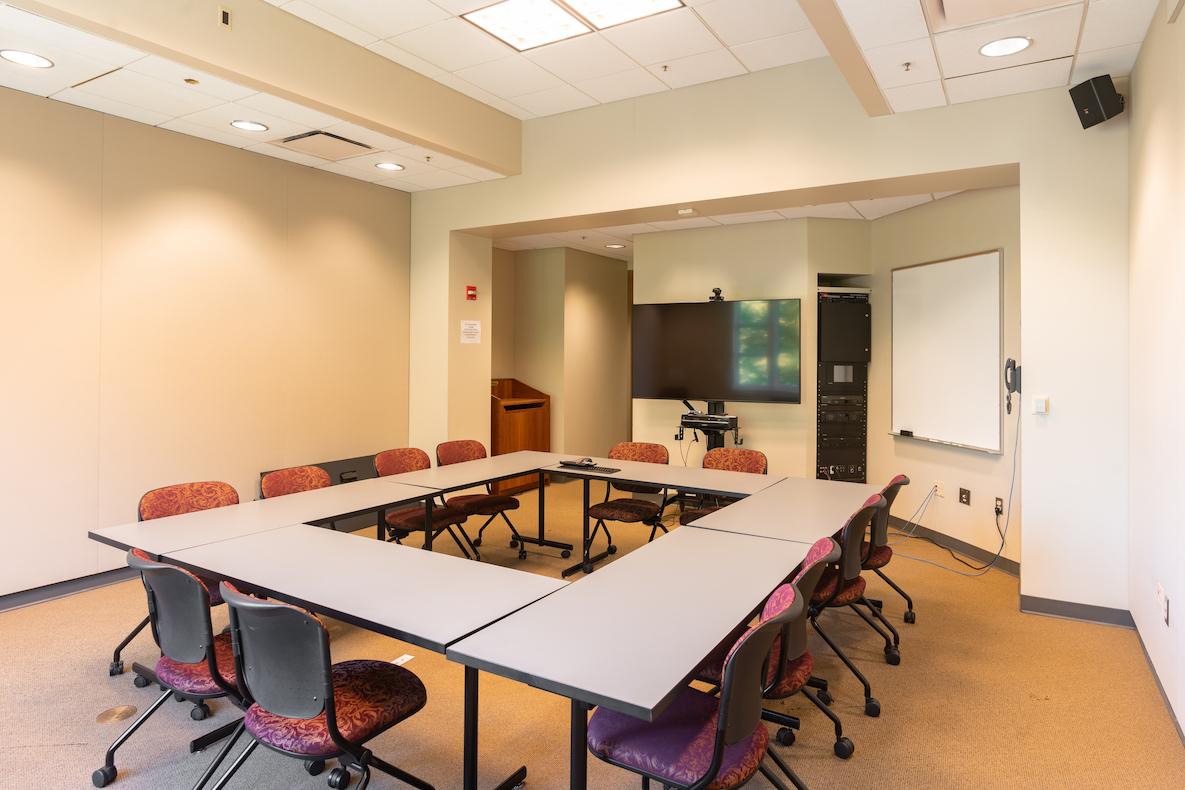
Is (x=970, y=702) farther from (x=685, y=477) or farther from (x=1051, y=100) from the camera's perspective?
(x=1051, y=100)

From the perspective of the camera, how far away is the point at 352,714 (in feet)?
6.44

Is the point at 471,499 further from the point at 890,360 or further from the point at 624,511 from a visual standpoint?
the point at 890,360

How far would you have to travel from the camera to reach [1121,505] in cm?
368

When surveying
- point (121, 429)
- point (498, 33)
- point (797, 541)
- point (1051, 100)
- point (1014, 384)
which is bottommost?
point (797, 541)

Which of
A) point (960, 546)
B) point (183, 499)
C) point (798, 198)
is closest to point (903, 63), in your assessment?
point (798, 198)

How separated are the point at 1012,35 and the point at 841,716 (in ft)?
10.4

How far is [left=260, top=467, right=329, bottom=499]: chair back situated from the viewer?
12.2 ft

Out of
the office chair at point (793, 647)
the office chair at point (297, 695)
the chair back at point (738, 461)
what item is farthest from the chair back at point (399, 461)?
the office chair at point (793, 647)

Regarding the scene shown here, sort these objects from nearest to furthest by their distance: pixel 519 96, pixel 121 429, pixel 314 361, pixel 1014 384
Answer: pixel 1014 384
pixel 121 429
pixel 519 96
pixel 314 361

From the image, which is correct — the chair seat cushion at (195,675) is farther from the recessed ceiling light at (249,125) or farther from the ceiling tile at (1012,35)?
the ceiling tile at (1012,35)

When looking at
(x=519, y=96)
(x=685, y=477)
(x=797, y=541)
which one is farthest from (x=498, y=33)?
(x=797, y=541)

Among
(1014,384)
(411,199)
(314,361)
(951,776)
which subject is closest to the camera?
(951,776)

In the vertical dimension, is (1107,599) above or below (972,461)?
below

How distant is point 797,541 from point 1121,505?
2.16m
